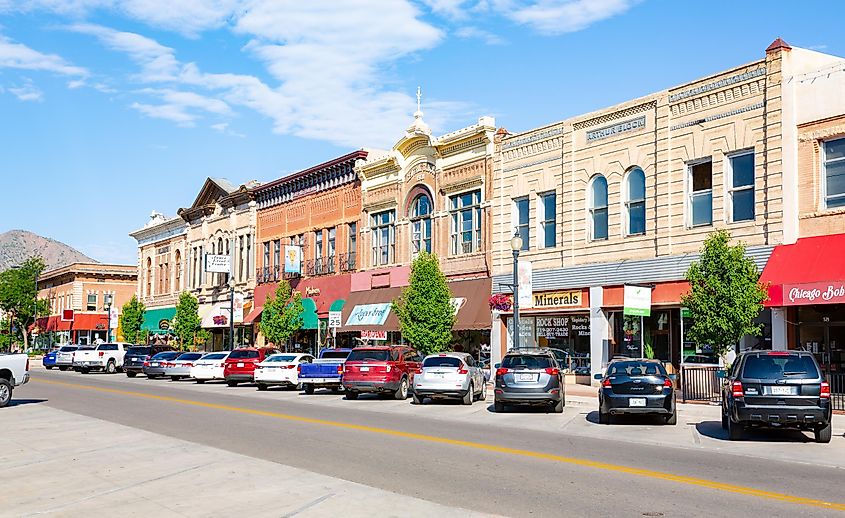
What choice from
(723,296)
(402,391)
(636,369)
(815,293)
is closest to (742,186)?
(815,293)

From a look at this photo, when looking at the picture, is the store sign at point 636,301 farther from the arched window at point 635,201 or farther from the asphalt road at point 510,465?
the asphalt road at point 510,465

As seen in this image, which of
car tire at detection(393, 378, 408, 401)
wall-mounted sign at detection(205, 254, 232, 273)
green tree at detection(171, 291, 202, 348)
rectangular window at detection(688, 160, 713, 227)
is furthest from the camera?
green tree at detection(171, 291, 202, 348)

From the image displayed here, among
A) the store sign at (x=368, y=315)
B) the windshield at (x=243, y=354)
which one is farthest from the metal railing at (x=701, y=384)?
the store sign at (x=368, y=315)

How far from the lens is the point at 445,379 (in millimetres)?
→ 25516

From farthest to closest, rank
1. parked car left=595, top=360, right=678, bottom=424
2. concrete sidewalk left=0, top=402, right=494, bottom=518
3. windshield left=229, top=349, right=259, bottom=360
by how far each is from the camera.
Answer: windshield left=229, top=349, right=259, bottom=360 → parked car left=595, top=360, right=678, bottom=424 → concrete sidewalk left=0, top=402, right=494, bottom=518

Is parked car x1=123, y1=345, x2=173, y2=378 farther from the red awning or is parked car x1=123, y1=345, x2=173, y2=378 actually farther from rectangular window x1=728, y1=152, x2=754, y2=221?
the red awning

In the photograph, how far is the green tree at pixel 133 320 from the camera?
7269 centimetres

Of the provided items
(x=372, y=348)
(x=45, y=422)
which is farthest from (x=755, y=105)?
(x=45, y=422)

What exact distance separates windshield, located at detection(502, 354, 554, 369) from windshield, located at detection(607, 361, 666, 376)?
279cm

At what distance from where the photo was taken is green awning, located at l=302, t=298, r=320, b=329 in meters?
49.4

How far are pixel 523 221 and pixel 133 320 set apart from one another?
45136 mm

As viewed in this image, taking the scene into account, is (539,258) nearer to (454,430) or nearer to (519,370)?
(519,370)

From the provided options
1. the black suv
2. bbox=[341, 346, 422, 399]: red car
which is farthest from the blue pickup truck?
the black suv

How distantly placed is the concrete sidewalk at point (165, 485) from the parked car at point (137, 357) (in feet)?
106
